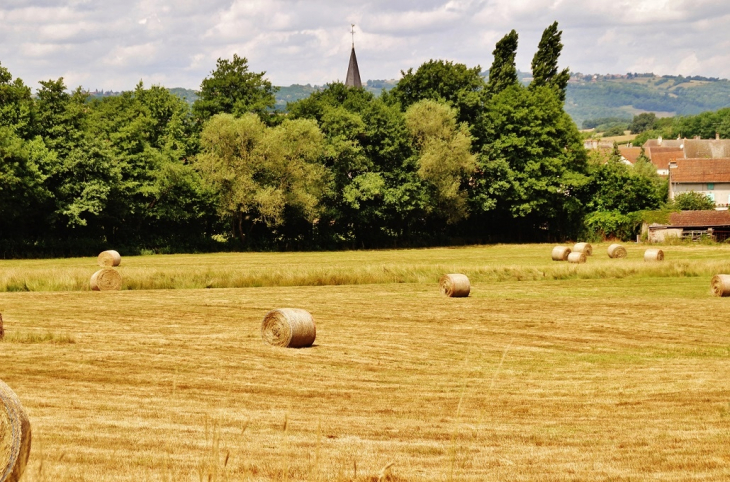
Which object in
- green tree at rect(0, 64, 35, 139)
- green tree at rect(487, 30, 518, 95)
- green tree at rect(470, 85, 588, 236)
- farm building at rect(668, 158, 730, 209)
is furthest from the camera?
farm building at rect(668, 158, 730, 209)

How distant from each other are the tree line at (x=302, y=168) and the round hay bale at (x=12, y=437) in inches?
2075

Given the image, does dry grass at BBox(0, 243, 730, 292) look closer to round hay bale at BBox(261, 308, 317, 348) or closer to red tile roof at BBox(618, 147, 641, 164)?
round hay bale at BBox(261, 308, 317, 348)

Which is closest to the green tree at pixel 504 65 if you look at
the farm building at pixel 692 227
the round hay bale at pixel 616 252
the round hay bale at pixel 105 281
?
the farm building at pixel 692 227

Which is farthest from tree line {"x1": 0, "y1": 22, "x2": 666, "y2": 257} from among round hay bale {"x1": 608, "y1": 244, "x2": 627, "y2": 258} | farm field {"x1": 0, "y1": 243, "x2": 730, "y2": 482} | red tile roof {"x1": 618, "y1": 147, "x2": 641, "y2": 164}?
red tile roof {"x1": 618, "y1": 147, "x2": 641, "y2": 164}

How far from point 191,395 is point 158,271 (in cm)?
2603

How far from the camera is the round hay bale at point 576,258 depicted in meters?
53.4

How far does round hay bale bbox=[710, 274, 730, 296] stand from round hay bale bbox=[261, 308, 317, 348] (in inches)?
815

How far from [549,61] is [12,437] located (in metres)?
93.6

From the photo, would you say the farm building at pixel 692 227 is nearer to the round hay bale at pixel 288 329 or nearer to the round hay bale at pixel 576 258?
the round hay bale at pixel 576 258

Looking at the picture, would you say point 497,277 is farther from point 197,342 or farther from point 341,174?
point 341,174

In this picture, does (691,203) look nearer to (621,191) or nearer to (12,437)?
(621,191)

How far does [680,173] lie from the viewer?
125 metres

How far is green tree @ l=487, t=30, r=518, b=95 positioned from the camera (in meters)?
90.7

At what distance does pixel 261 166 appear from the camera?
69562mm
